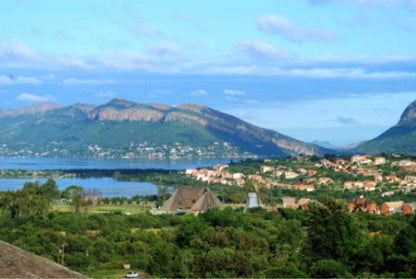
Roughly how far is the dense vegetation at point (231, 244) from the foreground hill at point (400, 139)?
255 ft

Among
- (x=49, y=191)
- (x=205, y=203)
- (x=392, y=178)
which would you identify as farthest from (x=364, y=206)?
(x=392, y=178)

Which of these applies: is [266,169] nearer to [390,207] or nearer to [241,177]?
[241,177]

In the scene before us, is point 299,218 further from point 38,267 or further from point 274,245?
point 38,267

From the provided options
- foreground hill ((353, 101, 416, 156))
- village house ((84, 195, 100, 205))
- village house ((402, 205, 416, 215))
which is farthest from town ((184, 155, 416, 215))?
foreground hill ((353, 101, 416, 156))

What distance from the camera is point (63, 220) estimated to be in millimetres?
28828

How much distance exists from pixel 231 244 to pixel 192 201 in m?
22.2

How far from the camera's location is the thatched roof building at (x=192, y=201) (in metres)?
37.5

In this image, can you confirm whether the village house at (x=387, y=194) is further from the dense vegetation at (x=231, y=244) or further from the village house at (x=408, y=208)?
the dense vegetation at (x=231, y=244)

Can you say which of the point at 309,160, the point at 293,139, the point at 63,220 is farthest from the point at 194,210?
the point at 293,139

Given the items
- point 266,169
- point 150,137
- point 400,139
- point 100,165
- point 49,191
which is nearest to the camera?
point 49,191

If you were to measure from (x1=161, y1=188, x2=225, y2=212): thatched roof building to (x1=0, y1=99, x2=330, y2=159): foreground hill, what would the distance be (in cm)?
10692

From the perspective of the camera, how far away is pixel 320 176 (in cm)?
6619

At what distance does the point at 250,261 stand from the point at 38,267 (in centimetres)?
1100

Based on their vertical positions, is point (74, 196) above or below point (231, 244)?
above
